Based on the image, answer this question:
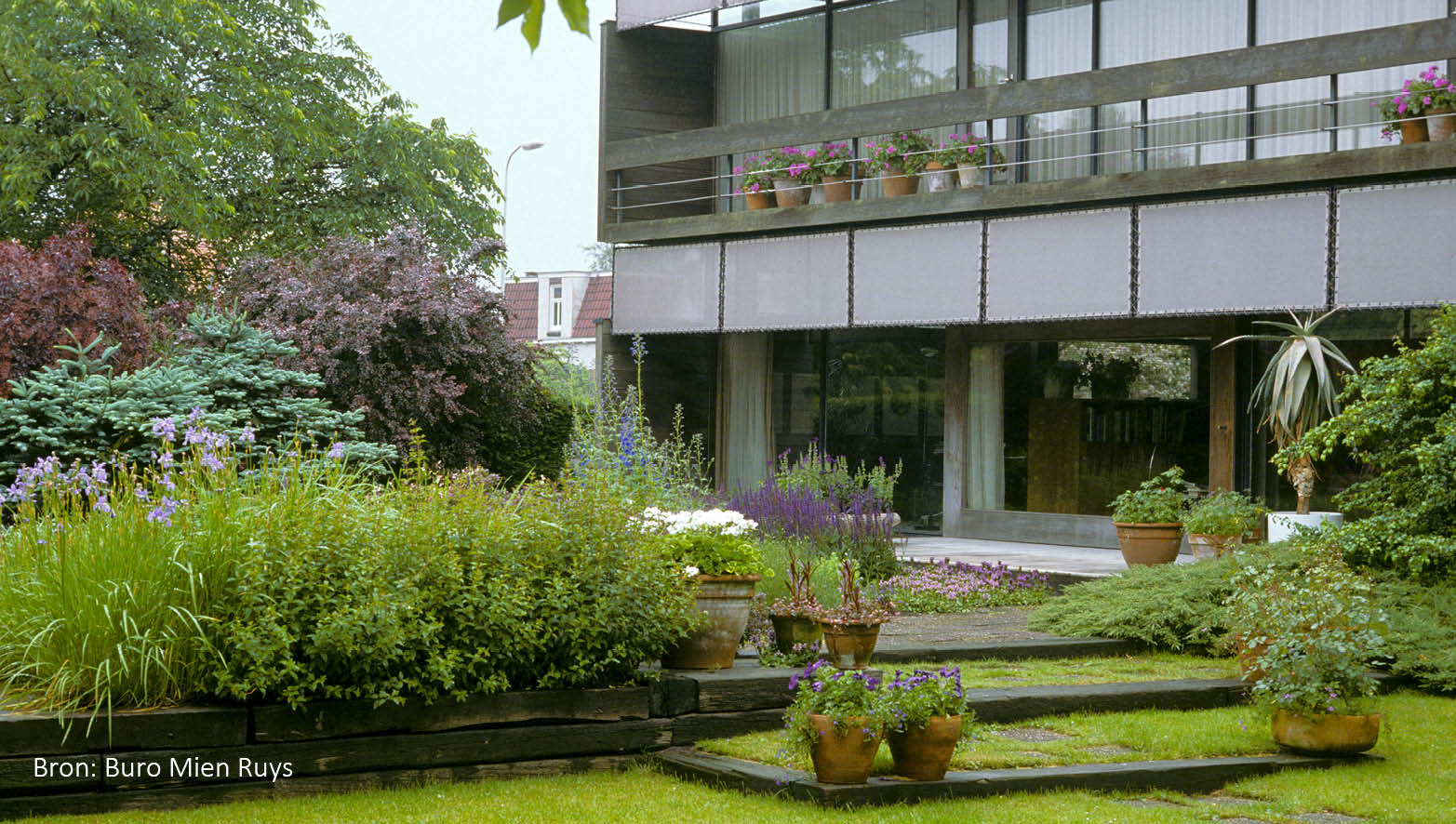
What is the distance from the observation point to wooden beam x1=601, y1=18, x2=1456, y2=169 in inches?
553

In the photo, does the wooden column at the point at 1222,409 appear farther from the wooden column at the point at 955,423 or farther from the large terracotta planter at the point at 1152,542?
the wooden column at the point at 955,423

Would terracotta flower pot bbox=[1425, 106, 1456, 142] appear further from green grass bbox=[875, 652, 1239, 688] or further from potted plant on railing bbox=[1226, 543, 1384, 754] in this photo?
potted plant on railing bbox=[1226, 543, 1384, 754]

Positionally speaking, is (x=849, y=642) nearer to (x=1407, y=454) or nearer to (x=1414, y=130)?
(x=1407, y=454)

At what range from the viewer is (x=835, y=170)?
18.9m

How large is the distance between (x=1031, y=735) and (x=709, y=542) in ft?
6.31

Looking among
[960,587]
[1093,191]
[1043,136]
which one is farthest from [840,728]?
[1043,136]

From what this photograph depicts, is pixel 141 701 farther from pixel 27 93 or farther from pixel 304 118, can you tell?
pixel 304 118

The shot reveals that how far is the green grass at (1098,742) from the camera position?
6957 mm

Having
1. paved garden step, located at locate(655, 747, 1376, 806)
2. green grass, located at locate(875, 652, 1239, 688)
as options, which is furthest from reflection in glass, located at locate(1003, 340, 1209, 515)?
paved garden step, located at locate(655, 747, 1376, 806)

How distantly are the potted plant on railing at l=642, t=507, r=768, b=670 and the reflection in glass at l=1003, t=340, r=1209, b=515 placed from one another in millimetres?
9914

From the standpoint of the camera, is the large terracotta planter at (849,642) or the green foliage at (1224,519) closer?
the large terracotta planter at (849,642)

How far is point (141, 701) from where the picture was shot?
6.27 m

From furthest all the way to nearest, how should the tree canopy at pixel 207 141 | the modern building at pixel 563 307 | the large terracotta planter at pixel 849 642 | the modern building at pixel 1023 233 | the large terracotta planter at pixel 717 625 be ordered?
the modern building at pixel 563 307, the tree canopy at pixel 207 141, the modern building at pixel 1023 233, the large terracotta planter at pixel 849 642, the large terracotta planter at pixel 717 625

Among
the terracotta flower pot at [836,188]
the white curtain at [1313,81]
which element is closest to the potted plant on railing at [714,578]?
the white curtain at [1313,81]
